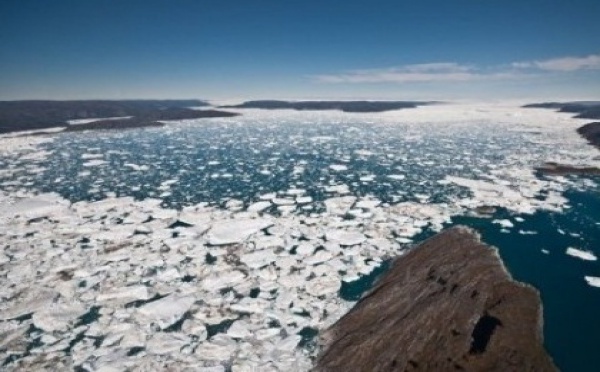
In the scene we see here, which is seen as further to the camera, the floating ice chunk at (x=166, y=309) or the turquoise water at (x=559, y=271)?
the floating ice chunk at (x=166, y=309)

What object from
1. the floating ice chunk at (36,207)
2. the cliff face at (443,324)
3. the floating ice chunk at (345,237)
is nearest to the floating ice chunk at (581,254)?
the cliff face at (443,324)

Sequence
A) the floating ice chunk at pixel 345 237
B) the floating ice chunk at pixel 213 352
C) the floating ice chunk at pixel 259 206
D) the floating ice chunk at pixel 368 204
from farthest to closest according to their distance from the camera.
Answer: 1. the floating ice chunk at pixel 368 204
2. the floating ice chunk at pixel 259 206
3. the floating ice chunk at pixel 345 237
4. the floating ice chunk at pixel 213 352

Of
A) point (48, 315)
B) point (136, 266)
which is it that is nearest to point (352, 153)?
point (136, 266)

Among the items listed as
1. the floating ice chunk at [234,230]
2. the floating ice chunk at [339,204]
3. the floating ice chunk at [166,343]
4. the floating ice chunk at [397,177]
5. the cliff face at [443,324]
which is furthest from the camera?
the floating ice chunk at [397,177]

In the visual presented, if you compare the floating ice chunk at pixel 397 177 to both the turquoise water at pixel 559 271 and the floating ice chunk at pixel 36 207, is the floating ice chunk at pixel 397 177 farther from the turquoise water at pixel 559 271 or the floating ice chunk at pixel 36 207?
the floating ice chunk at pixel 36 207

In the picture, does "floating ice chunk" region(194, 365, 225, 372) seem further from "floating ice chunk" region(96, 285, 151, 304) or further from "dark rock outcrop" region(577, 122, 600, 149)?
"dark rock outcrop" region(577, 122, 600, 149)

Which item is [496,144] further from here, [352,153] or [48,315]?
[48,315]
